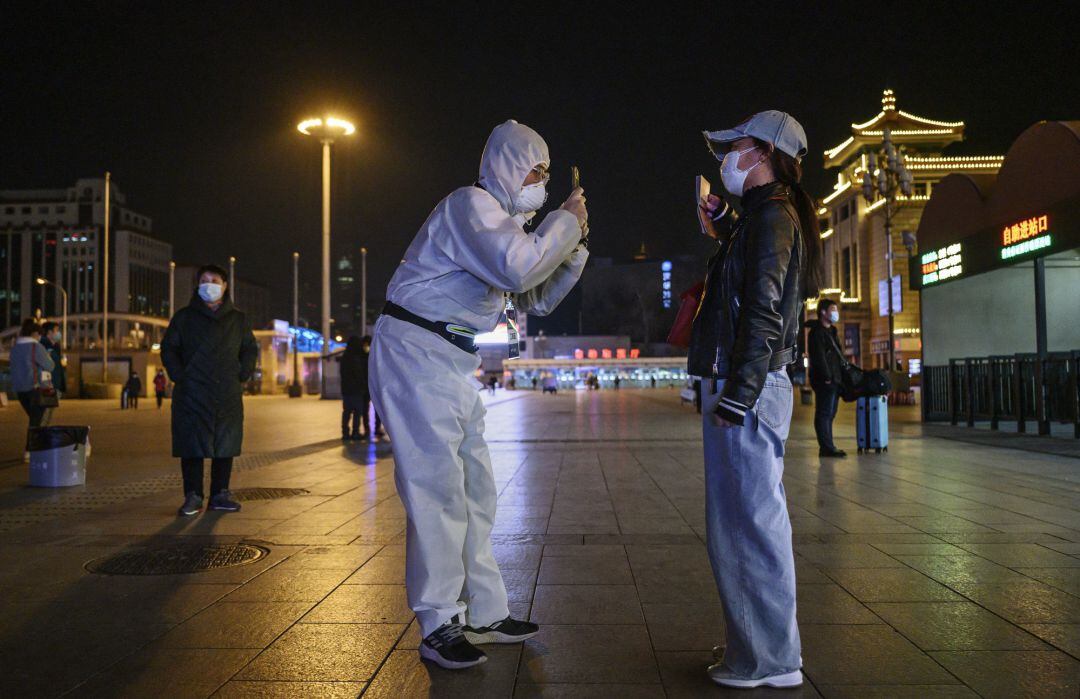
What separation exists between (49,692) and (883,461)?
28.7 feet

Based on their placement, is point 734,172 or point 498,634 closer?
point 734,172

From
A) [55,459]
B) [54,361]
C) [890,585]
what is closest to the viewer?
[890,585]

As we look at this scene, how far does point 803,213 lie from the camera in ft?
9.36

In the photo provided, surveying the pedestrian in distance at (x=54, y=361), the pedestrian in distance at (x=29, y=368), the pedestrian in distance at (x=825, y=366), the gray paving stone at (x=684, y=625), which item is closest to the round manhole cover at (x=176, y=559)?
the gray paving stone at (x=684, y=625)

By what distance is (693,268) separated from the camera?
4943 inches

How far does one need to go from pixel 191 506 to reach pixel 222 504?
0.84 feet

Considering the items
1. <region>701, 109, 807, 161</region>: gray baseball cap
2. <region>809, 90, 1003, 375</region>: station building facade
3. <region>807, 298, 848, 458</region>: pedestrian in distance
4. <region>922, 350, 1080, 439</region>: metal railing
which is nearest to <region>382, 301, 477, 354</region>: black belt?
<region>701, 109, 807, 161</region>: gray baseball cap

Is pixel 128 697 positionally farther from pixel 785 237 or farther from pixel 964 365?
pixel 964 365

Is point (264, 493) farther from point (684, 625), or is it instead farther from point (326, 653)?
point (684, 625)

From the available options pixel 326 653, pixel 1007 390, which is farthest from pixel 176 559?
pixel 1007 390

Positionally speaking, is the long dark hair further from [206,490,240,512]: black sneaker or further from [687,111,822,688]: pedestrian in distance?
[206,490,240,512]: black sneaker

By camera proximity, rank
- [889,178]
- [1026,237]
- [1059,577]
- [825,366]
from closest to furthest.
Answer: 1. [1059,577]
2. [825,366]
3. [1026,237]
4. [889,178]

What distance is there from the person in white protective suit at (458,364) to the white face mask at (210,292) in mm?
3584

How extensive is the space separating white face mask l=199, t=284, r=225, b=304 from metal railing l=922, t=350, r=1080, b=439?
36.6 ft
